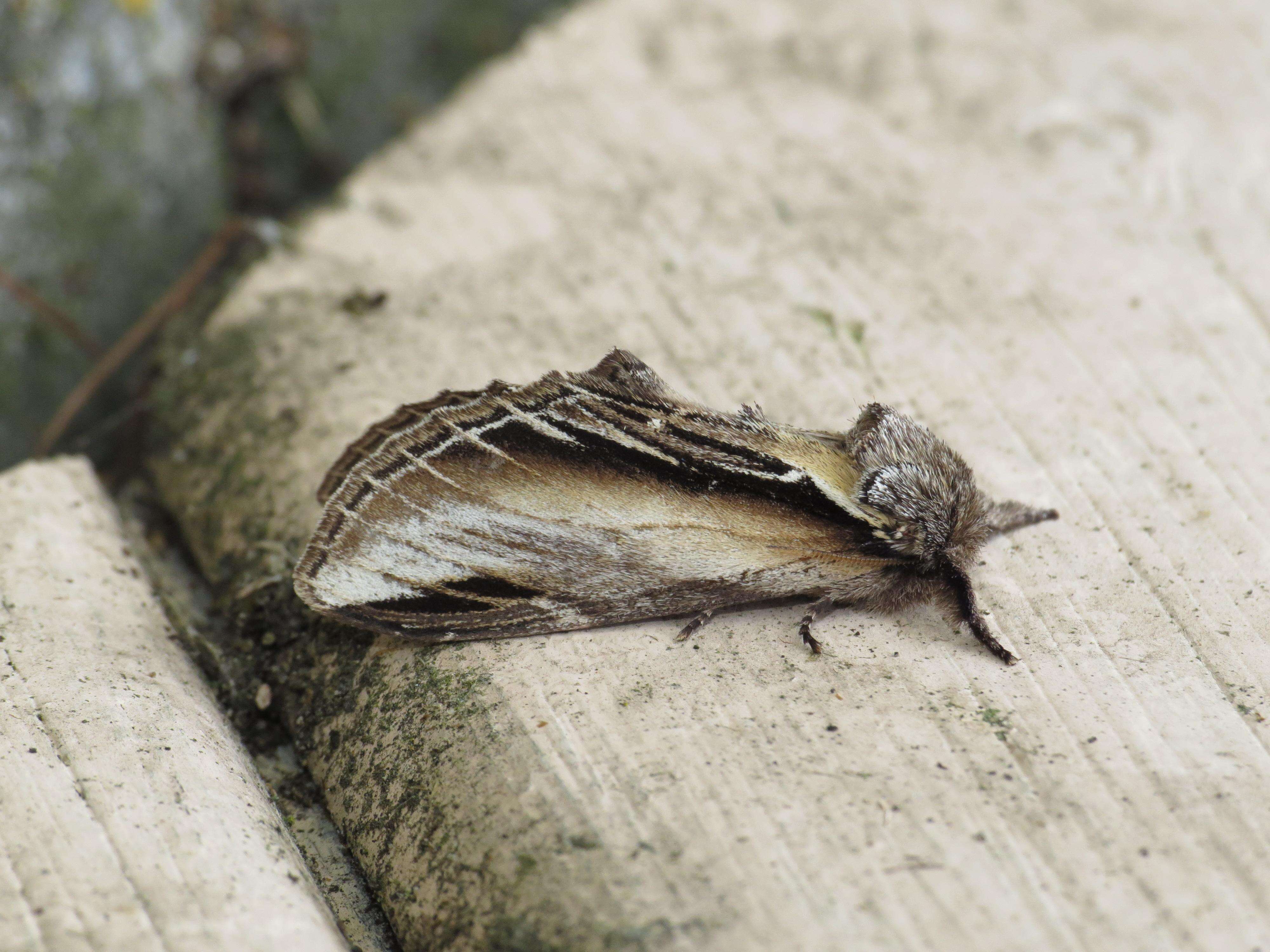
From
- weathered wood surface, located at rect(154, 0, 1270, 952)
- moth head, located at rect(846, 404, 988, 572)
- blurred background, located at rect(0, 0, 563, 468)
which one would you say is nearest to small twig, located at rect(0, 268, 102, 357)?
blurred background, located at rect(0, 0, 563, 468)

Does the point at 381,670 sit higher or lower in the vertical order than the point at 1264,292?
lower

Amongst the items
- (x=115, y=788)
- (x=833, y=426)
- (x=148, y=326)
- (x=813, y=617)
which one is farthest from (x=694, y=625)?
(x=148, y=326)

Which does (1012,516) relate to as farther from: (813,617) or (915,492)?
(813,617)

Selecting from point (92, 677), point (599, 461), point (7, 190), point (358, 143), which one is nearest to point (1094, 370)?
point (599, 461)

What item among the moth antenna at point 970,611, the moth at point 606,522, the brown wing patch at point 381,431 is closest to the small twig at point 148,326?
the brown wing patch at point 381,431

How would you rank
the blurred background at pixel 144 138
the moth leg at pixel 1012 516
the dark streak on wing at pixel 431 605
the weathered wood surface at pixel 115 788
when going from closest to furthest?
1. the weathered wood surface at pixel 115 788
2. the dark streak on wing at pixel 431 605
3. the moth leg at pixel 1012 516
4. the blurred background at pixel 144 138

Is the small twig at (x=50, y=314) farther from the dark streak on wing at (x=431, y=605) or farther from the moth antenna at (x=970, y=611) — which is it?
the moth antenna at (x=970, y=611)

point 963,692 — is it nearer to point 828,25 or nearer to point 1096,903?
point 1096,903
